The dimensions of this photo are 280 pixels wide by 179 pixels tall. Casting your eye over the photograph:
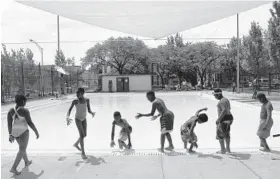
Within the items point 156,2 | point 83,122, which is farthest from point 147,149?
point 156,2

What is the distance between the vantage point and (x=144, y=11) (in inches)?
308

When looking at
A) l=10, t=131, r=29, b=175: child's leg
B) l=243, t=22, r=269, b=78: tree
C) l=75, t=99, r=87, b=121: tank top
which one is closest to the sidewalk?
l=10, t=131, r=29, b=175: child's leg

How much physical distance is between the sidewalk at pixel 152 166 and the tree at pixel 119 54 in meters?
44.8

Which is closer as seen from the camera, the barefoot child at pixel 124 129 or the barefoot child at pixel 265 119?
the barefoot child at pixel 265 119

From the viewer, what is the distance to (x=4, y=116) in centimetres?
1338

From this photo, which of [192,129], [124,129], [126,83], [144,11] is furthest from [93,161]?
[126,83]

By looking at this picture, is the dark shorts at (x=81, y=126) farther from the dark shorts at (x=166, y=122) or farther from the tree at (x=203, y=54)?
the tree at (x=203, y=54)

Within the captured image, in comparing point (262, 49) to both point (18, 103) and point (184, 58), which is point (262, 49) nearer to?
point (184, 58)

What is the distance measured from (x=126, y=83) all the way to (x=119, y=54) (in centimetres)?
891

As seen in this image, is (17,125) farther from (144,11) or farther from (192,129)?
(144,11)

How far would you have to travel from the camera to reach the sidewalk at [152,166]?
449 cm

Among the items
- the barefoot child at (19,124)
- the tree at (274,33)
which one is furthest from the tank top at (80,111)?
the tree at (274,33)

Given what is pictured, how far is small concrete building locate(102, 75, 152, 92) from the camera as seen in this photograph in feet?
140

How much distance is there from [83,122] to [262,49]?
84.0 ft
